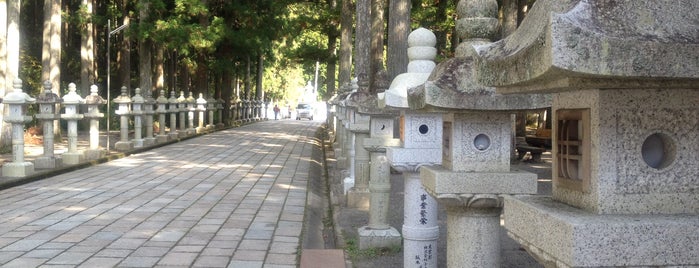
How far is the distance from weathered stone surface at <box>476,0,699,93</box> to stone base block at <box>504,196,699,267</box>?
46 centimetres

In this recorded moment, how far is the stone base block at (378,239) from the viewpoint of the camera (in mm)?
6641

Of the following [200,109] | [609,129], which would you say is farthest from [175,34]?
[609,129]

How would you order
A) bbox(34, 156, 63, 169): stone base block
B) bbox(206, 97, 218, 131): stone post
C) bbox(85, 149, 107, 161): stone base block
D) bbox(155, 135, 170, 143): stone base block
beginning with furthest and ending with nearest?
bbox(206, 97, 218, 131): stone post < bbox(155, 135, 170, 143): stone base block < bbox(85, 149, 107, 161): stone base block < bbox(34, 156, 63, 169): stone base block

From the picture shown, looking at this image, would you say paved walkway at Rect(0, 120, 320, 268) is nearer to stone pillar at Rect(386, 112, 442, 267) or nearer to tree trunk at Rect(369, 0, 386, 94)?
stone pillar at Rect(386, 112, 442, 267)

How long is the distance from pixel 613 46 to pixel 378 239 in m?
4.75

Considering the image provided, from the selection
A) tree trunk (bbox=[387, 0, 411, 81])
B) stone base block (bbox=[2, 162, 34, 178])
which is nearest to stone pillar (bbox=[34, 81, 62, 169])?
stone base block (bbox=[2, 162, 34, 178])

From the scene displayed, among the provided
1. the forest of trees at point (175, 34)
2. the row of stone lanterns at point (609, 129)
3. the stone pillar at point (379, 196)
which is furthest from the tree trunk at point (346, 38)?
the row of stone lanterns at point (609, 129)

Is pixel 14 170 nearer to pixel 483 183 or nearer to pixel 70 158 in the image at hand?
pixel 70 158

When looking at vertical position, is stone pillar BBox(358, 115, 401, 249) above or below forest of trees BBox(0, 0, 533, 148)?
below

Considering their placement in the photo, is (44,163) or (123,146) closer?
(44,163)

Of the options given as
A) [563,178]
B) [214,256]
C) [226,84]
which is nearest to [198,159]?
[214,256]

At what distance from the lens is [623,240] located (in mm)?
2324

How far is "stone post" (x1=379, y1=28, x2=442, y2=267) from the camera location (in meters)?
5.10

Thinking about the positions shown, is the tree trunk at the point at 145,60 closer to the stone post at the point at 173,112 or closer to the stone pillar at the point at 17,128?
the stone post at the point at 173,112
